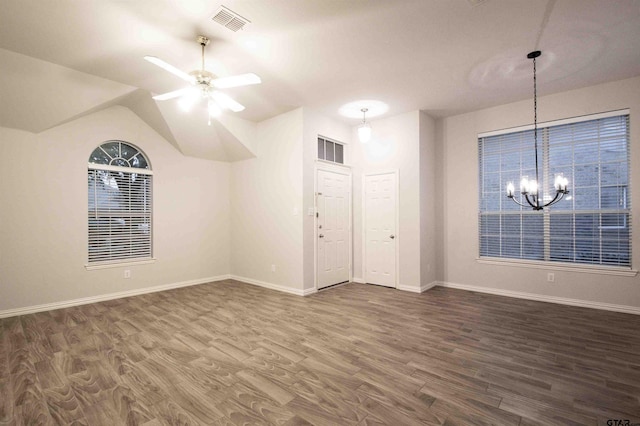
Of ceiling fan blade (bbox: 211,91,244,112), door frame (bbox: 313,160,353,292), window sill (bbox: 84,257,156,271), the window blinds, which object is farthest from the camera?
door frame (bbox: 313,160,353,292)

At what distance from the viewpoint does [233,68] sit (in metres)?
3.57

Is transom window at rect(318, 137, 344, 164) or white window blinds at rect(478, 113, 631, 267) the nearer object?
white window blinds at rect(478, 113, 631, 267)

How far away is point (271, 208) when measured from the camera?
5402 millimetres

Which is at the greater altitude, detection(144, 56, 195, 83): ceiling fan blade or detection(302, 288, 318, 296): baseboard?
detection(144, 56, 195, 83): ceiling fan blade

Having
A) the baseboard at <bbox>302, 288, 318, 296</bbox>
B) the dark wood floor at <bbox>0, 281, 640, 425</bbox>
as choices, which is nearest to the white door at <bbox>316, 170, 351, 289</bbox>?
the baseboard at <bbox>302, 288, 318, 296</bbox>

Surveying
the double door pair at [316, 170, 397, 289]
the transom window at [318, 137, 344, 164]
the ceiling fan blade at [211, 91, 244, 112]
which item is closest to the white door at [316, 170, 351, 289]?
the double door pair at [316, 170, 397, 289]

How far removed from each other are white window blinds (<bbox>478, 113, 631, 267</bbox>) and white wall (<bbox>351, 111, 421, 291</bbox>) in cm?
113

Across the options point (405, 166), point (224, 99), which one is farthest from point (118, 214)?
point (405, 166)

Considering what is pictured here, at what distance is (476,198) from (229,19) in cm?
455

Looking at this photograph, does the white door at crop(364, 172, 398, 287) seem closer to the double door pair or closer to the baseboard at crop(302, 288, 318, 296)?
the double door pair

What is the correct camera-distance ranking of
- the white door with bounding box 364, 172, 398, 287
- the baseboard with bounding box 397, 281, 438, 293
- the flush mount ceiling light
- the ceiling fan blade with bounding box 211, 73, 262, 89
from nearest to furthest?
the ceiling fan blade with bounding box 211, 73, 262, 89, the flush mount ceiling light, the baseboard with bounding box 397, 281, 438, 293, the white door with bounding box 364, 172, 398, 287

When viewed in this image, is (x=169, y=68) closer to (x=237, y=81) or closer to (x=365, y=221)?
(x=237, y=81)

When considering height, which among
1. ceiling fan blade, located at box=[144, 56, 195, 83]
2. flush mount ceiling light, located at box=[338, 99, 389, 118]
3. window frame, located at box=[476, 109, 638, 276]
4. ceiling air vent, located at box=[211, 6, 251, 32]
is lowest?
window frame, located at box=[476, 109, 638, 276]

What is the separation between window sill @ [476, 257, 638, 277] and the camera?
390 cm
